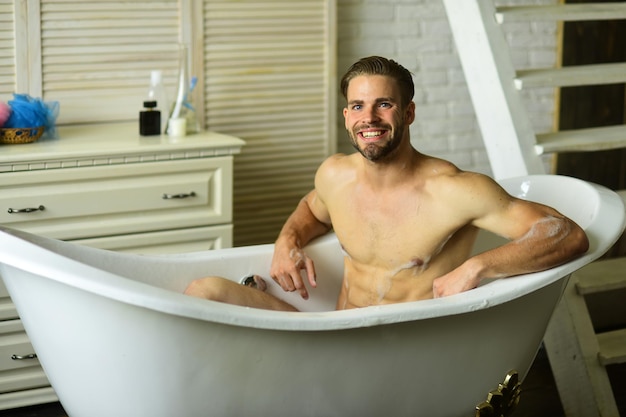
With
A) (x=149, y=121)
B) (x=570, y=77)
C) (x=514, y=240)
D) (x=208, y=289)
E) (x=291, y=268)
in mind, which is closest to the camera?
(x=514, y=240)

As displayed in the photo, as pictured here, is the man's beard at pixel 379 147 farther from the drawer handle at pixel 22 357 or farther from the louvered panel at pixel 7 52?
the louvered panel at pixel 7 52

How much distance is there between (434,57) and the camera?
3951mm

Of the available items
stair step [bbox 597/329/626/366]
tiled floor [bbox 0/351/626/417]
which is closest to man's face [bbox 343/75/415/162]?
stair step [bbox 597/329/626/366]

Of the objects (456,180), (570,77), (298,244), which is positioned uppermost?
(570,77)

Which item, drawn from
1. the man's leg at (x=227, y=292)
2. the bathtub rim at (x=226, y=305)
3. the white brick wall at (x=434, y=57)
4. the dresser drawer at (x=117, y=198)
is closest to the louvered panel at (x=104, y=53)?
the dresser drawer at (x=117, y=198)

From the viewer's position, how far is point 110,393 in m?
2.00

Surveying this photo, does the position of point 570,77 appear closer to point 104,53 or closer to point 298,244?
point 298,244

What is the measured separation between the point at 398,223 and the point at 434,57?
1.70 metres

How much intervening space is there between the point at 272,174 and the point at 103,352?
175 cm

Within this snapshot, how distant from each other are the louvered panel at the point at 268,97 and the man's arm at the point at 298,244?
941 mm

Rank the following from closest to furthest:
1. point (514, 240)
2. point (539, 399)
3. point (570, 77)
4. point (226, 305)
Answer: point (226, 305) < point (514, 240) < point (570, 77) < point (539, 399)

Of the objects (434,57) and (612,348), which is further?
(434,57)

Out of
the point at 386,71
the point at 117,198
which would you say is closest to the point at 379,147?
the point at 386,71

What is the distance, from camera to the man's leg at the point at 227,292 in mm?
2350
